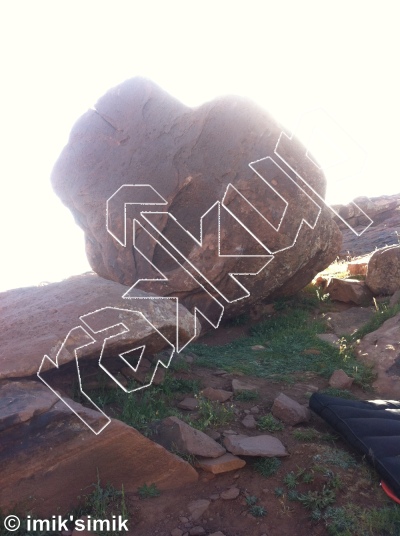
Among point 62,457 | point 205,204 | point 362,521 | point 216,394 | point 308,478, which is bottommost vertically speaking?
point 362,521

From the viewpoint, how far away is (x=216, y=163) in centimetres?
632

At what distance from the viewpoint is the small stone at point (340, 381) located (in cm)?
467

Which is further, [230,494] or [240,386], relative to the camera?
[240,386]

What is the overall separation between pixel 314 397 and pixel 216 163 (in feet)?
10.6

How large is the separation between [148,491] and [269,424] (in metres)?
1.07

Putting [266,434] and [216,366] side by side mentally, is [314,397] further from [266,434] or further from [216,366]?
[216,366]

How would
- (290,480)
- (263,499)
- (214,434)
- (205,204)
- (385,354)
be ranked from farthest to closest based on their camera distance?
(205,204) < (385,354) < (214,434) < (290,480) < (263,499)

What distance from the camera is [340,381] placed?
4684 millimetres

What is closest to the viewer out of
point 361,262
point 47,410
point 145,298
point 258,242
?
point 47,410

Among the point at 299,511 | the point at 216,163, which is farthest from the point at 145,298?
the point at 216,163

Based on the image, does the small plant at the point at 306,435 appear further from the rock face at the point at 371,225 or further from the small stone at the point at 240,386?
the rock face at the point at 371,225

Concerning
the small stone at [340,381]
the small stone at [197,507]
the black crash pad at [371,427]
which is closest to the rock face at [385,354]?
the small stone at [340,381]

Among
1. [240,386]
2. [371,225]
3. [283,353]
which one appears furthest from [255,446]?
[371,225]

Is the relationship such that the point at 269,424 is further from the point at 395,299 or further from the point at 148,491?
the point at 395,299
